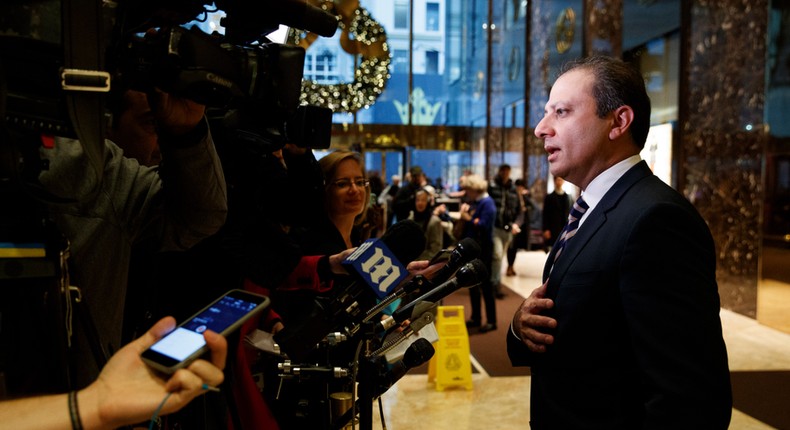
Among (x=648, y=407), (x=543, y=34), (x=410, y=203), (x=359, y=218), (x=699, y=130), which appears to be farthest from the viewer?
(x=543, y=34)

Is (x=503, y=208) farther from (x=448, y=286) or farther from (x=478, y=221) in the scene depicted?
(x=448, y=286)

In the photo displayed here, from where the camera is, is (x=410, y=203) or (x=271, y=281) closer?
(x=271, y=281)

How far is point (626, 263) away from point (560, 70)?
58cm

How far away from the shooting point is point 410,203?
20.9 ft

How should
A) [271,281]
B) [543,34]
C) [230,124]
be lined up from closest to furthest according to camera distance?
→ [230,124]
[271,281]
[543,34]

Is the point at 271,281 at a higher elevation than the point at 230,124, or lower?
lower

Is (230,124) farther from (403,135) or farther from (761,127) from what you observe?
(403,135)

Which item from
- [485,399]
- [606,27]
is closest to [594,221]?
[485,399]

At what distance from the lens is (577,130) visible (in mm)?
1348

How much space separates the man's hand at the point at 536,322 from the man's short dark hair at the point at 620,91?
41 cm

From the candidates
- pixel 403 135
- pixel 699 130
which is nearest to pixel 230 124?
pixel 699 130

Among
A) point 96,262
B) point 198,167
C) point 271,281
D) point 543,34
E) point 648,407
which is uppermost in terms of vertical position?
point 543,34

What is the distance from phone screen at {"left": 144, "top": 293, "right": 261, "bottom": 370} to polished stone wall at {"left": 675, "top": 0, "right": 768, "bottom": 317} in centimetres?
553

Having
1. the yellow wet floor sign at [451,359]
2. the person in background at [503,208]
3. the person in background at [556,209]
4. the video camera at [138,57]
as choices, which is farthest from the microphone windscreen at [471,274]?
the person in background at [556,209]
